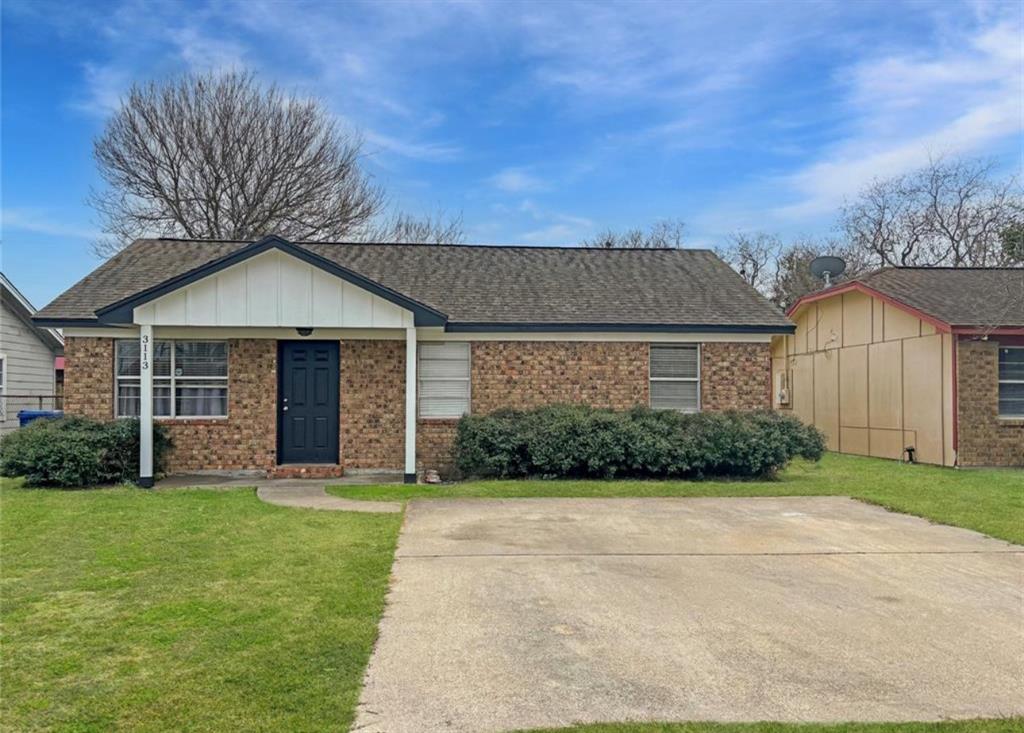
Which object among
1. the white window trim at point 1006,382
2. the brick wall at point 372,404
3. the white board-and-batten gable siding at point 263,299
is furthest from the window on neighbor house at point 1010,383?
the white board-and-batten gable siding at point 263,299

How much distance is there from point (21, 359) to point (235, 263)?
12.2 meters

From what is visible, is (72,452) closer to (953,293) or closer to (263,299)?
(263,299)

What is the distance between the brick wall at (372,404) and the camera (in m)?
13.8

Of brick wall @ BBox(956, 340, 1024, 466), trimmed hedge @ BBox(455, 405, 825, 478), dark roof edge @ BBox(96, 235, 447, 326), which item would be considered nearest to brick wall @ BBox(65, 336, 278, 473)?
dark roof edge @ BBox(96, 235, 447, 326)

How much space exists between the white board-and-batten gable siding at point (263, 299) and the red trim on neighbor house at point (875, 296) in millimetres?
11173

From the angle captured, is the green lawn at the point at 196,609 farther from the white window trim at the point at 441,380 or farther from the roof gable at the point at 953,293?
the roof gable at the point at 953,293

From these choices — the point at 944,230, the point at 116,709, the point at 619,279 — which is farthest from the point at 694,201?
the point at 116,709

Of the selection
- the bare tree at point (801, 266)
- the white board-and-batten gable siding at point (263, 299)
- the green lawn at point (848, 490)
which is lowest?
the green lawn at point (848, 490)

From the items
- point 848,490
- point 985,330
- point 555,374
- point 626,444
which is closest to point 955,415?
point 985,330

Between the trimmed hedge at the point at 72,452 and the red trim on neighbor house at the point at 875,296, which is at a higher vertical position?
the red trim on neighbor house at the point at 875,296

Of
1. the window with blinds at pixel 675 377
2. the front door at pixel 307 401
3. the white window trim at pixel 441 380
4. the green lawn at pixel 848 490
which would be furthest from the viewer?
the window with blinds at pixel 675 377

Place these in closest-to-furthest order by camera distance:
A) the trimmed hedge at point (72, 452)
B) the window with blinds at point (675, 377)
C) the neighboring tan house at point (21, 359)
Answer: the trimmed hedge at point (72, 452) < the window with blinds at point (675, 377) < the neighboring tan house at point (21, 359)

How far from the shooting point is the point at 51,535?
8031mm

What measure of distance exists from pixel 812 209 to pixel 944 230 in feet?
18.8
